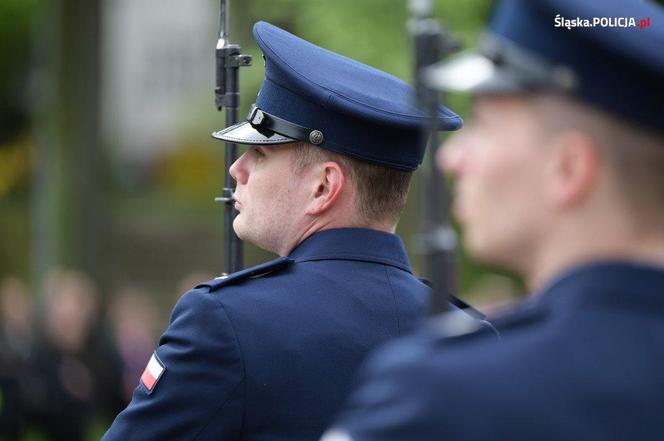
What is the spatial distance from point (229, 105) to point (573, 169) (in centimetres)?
199

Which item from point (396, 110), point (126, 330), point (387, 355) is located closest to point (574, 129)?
point (387, 355)

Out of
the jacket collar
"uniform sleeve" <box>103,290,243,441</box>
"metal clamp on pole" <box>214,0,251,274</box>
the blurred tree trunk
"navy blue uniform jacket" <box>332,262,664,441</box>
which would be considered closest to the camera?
"navy blue uniform jacket" <box>332,262,664,441</box>

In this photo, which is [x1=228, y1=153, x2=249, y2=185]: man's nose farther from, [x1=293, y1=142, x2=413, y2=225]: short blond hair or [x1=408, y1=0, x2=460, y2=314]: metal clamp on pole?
[x1=408, y1=0, x2=460, y2=314]: metal clamp on pole

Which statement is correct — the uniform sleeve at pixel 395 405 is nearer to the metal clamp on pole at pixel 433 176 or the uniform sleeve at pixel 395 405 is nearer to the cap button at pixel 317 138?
the metal clamp on pole at pixel 433 176

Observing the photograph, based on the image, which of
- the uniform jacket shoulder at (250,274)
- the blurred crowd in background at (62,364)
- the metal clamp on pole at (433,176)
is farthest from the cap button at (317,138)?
the blurred crowd in background at (62,364)

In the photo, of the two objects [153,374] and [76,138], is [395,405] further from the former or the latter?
[76,138]

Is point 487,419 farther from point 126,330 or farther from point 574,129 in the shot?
point 126,330

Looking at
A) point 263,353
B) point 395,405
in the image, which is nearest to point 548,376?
point 395,405

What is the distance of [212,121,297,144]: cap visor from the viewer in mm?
3295

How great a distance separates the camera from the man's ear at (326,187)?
3.24m

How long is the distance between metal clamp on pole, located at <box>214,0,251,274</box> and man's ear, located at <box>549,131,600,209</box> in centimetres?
189

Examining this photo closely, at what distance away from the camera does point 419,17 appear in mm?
2143

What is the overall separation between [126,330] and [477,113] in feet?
45.3

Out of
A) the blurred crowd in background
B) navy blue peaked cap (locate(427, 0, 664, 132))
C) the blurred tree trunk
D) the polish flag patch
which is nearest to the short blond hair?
the polish flag patch
